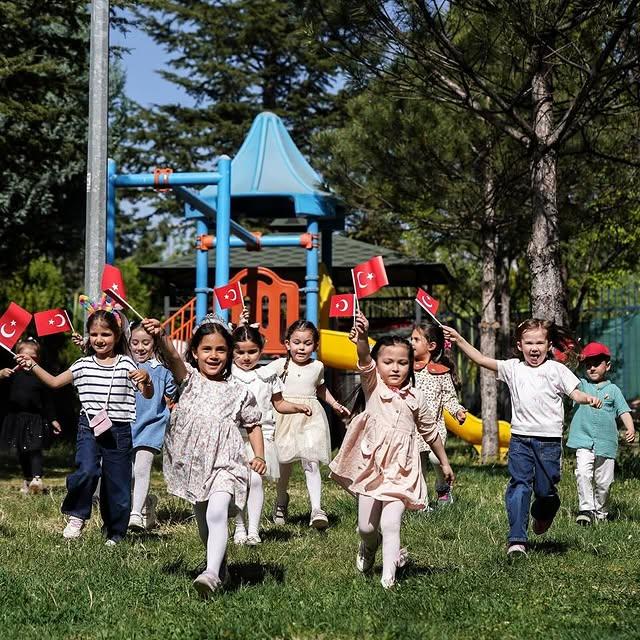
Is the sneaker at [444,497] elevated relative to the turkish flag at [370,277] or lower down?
lower down

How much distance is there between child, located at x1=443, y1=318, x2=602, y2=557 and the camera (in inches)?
256

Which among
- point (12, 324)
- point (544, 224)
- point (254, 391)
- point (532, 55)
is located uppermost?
point (532, 55)

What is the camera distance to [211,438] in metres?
5.46

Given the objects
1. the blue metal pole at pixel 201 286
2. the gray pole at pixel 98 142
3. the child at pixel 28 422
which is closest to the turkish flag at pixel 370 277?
the gray pole at pixel 98 142

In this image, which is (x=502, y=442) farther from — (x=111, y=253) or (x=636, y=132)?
(x=111, y=253)

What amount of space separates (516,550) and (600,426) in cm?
227

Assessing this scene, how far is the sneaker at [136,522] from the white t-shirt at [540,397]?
258cm

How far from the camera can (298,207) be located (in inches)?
635

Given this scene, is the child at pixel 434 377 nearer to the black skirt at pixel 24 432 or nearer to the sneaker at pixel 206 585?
the sneaker at pixel 206 585

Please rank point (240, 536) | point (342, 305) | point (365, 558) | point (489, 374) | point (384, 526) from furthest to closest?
1. point (489, 374)
2. point (342, 305)
3. point (240, 536)
4. point (365, 558)
5. point (384, 526)

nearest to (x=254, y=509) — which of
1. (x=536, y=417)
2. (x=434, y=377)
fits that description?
(x=536, y=417)

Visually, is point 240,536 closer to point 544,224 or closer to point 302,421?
point 302,421

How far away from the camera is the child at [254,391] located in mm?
7008

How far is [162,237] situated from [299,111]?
6854 mm
